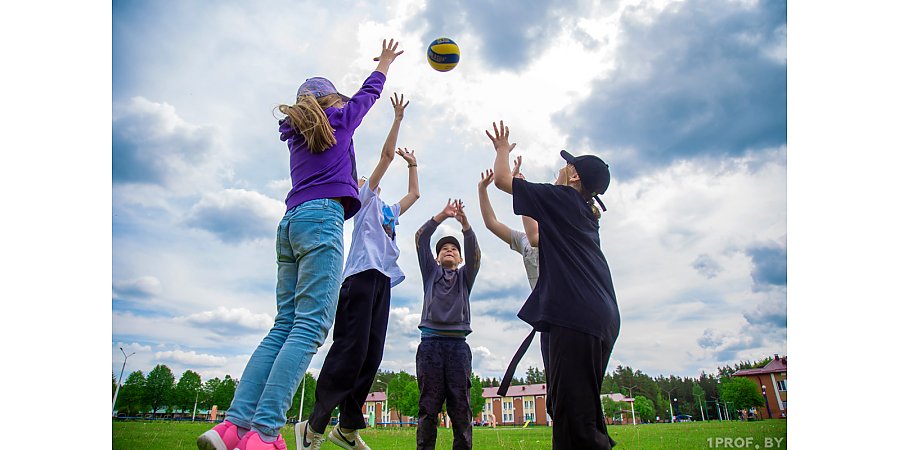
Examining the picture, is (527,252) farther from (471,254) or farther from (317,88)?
(317,88)

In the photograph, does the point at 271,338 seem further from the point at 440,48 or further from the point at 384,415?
the point at 384,415

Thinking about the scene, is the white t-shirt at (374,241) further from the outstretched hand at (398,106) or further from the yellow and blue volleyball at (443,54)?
the yellow and blue volleyball at (443,54)

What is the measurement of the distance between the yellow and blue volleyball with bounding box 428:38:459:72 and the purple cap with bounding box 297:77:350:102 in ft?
7.00

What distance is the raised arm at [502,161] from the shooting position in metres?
A: 2.91

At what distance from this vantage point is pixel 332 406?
2873mm

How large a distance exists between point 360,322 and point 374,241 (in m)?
0.64

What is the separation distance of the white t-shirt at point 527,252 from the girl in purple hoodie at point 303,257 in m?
1.90

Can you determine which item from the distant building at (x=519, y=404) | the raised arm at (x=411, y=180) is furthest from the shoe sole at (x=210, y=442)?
the distant building at (x=519, y=404)

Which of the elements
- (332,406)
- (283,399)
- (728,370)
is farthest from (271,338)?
(728,370)

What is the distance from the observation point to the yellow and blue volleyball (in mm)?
4883

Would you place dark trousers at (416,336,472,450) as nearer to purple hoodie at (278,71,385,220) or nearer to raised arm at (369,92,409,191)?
raised arm at (369,92,409,191)

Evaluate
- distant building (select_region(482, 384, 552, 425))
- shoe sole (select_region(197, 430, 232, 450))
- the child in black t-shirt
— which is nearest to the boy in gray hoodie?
the child in black t-shirt

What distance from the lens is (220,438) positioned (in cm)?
184

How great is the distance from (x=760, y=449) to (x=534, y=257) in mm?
2248
